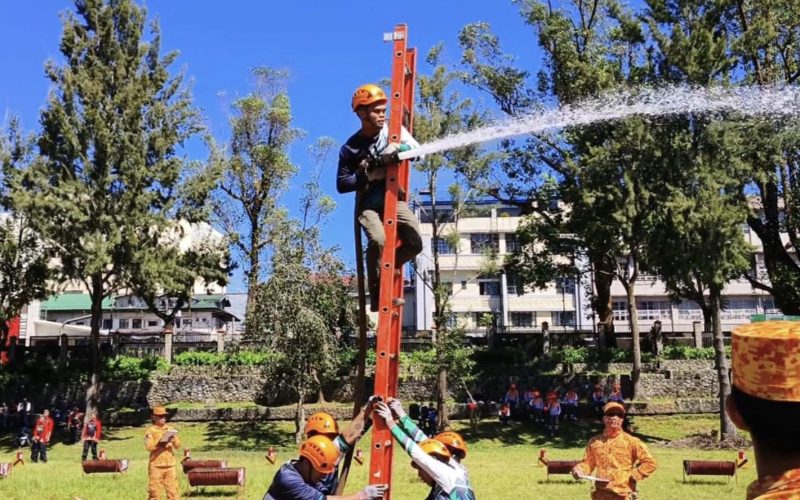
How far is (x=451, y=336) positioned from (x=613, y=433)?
65.3 feet

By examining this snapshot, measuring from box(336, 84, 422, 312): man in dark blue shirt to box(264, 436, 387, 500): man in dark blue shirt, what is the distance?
1.12 m

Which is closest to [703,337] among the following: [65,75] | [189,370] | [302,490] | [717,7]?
[717,7]

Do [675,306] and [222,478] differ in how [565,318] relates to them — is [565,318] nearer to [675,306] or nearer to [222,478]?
[675,306]

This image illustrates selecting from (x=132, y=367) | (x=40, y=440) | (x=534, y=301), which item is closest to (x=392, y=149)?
(x=40, y=440)

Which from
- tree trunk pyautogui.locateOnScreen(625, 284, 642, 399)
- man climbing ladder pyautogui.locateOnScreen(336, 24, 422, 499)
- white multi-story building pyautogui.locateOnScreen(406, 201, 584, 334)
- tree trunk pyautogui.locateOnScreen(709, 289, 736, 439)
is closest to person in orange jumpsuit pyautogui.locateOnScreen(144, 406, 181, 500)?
man climbing ladder pyautogui.locateOnScreen(336, 24, 422, 499)

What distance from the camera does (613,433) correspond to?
9.12m

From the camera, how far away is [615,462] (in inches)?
350

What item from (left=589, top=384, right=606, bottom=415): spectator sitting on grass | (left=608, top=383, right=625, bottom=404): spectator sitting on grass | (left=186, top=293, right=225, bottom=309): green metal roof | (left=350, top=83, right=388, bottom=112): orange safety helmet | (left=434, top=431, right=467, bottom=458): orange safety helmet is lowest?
(left=589, top=384, right=606, bottom=415): spectator sitting on grass

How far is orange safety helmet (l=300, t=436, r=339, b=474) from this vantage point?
5.34 m

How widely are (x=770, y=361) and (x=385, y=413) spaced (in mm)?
3298

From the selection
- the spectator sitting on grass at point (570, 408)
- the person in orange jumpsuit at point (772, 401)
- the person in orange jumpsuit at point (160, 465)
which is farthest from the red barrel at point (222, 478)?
the spectator sitting on grass at point (570, 408)

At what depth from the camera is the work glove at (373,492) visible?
4840mm

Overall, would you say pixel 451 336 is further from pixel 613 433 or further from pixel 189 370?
pixel 613 433

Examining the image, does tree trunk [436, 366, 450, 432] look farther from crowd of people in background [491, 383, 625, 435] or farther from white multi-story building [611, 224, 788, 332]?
white multi-story building [611, 224, 788, 332]
